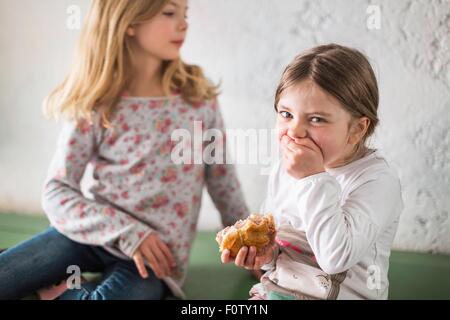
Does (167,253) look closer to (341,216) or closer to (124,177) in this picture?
(124,177)

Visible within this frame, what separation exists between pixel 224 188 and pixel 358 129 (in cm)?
27

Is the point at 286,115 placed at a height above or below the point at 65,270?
above

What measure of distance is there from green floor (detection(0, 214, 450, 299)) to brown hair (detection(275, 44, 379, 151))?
19cm

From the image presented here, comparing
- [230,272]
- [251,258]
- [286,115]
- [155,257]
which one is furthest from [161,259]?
[286,115]

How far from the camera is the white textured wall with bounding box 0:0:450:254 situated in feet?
2.26

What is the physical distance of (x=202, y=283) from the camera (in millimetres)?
914

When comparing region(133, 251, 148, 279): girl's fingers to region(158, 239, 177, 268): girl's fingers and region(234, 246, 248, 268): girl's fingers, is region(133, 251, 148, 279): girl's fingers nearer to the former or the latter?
region(158, 239, 177, 268): girl's fingers

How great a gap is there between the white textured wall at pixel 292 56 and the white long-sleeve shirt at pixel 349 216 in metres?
0.04

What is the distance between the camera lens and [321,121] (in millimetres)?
620

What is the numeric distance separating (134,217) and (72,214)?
0.32 feet

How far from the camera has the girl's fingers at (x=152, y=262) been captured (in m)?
0.91

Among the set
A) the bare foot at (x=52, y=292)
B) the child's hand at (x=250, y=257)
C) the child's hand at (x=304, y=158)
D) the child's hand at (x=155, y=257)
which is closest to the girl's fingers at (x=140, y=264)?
the child's hand at (x=155, y=257)

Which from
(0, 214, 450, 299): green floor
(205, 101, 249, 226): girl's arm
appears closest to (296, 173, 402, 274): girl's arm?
(0, 214, 450, 299): green floor

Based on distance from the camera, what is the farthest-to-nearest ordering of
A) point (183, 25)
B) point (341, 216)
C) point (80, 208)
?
point (80, 208)
point (183, 25)
point (341, 216)
